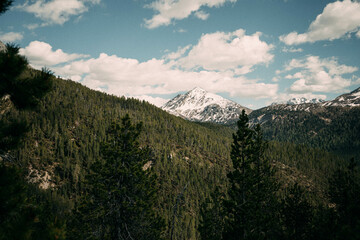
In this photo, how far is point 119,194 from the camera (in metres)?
13.8

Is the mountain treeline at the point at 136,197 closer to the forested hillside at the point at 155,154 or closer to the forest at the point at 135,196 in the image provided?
the forest at the point at 135,196

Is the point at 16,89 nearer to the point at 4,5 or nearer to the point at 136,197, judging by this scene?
the point at 4,5

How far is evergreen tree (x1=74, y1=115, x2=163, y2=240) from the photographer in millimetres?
13812

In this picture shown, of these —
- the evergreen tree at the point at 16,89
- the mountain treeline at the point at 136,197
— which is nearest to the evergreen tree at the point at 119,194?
the mountain treeline at the point at 136,197

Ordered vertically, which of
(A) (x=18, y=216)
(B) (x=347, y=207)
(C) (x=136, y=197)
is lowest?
(C) (x=136, y=197)

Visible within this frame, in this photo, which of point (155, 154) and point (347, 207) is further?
point (155, 154)

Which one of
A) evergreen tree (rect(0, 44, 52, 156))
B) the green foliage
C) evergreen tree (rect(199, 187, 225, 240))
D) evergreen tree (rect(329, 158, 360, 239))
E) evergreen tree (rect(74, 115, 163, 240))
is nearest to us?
the green foliage

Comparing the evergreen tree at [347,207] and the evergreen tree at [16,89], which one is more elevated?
the evergreen tree at [16,89]

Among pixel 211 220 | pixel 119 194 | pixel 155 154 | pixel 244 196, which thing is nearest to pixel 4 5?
pixel 119 194

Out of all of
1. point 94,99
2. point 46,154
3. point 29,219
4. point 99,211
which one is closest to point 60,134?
point 46,154

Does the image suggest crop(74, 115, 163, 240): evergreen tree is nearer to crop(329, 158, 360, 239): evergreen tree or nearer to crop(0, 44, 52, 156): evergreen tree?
crop(0, 44, 52, 156): evergreen tree

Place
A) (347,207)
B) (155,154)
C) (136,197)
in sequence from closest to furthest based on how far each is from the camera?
1. (347,207)
2. (136,197)
3. (155,154)

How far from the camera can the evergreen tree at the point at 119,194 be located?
45.3 ft

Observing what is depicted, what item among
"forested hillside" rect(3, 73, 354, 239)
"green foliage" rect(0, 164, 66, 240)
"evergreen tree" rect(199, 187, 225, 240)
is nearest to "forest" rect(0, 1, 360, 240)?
"green foliage" rect(0, 164, 66, 240)
